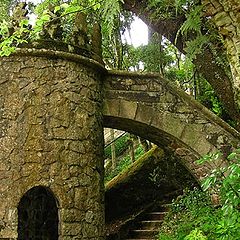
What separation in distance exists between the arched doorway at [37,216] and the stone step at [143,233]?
5.10 ft

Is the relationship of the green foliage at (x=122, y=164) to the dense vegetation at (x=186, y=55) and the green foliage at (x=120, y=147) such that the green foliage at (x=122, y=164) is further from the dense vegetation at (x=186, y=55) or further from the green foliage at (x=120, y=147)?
the dense vegetation at (x=186, y=55)

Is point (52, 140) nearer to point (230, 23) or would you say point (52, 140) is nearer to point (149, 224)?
point (230, 23)

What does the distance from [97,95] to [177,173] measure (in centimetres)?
345

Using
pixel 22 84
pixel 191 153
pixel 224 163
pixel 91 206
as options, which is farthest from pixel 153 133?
pixel 22 84

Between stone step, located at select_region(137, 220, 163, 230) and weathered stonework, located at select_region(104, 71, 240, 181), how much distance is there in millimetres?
2059

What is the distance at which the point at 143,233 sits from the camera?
28.0 ft

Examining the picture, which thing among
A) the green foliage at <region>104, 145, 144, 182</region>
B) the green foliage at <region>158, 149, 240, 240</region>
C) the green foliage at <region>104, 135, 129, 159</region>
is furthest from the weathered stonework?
the green foliage at <region>104, 135, 129, 159</region>

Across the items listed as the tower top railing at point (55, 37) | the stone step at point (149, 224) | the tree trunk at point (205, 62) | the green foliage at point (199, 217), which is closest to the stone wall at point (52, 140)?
the tower top railing at point (55, 37)

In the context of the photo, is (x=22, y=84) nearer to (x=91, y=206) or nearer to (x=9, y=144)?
(x=9, y=144)

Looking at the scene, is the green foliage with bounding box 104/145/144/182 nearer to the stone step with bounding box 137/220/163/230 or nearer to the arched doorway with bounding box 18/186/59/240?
the stone step with bounding box 137/220/163/230

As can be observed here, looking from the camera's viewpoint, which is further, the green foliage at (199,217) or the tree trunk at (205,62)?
the tree trunk at (205,62)

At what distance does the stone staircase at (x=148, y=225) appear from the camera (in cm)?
844

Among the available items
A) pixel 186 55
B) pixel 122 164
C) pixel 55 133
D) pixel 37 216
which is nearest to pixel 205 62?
pixel 55 133

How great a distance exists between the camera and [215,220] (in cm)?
603
